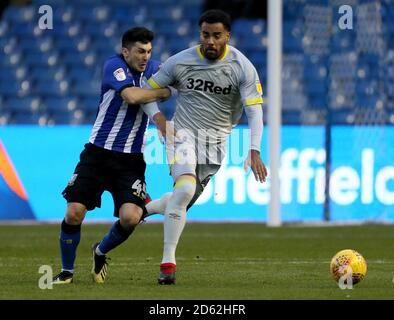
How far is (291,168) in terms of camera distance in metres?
16.9

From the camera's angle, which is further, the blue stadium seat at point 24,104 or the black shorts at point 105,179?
the blue stadium seat at point 24,104

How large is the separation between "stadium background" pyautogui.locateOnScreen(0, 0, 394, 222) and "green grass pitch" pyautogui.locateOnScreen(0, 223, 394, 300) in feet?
2.19

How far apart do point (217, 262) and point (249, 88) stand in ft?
8.36

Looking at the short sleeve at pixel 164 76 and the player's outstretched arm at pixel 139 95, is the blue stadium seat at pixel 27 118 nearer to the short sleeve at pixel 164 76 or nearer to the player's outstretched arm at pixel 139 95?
the short sleeve at pixel 164 76

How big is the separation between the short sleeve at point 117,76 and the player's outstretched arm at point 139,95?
48mm

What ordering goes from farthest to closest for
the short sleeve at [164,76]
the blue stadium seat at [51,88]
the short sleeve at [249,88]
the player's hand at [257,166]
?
the blue stadium seat at [51,88] < the short sleeve at [164,76] < the short sleeve at [249,88] < the player's hand at [257,166]

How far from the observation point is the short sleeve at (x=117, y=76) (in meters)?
8.75

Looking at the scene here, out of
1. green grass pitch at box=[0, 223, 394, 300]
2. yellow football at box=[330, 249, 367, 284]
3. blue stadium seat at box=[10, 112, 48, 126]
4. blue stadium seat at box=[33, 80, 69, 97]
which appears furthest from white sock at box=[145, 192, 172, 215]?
blue stadium seat at box=[33, 80, 69, 97]

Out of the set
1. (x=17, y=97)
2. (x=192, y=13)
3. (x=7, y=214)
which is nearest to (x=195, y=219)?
(x=7, y=214)

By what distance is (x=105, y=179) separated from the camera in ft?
29.1

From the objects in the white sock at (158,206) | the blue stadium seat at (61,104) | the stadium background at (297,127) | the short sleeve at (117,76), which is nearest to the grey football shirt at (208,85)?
the short sleeve at (117,76)

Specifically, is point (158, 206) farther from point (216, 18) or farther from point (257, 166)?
point (216, 18)
